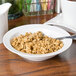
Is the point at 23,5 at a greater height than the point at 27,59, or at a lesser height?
greater

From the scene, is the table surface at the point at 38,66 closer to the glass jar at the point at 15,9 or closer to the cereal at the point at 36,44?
the cereal at the point at 36,44

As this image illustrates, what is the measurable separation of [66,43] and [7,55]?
201 millimetres

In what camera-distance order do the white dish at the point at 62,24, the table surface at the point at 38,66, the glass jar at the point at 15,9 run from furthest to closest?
the glass jar at the point at 15,9 → the white dish at the point at 62,24 → the table surface at the point at 38,66

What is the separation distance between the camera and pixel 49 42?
62 cm

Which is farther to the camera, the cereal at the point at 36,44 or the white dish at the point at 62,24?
the white dish at the point at 62,24

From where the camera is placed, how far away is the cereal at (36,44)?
23.2 inches

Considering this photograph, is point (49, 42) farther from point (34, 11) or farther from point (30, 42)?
point (34, 11)

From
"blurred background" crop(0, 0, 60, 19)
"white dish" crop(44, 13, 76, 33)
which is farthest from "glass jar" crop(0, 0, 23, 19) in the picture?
"white dish" crop(44, 13, 76, 33)

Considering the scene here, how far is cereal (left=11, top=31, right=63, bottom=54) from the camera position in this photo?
589 millimetres

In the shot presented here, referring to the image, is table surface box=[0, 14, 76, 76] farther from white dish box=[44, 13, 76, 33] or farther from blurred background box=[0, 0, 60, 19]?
blurred background box=[0, 0, 60, 19]

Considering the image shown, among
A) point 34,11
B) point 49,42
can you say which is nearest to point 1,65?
point 49,42

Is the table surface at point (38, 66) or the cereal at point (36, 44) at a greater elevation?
the cereal at point (36, 44)

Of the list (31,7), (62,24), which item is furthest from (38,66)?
(31,7)

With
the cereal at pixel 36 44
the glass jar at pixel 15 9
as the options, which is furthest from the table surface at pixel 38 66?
the glass jar at pixel 15 9
